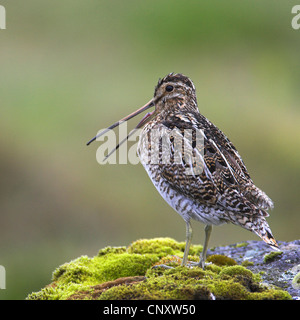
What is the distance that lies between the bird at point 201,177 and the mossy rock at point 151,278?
35cm

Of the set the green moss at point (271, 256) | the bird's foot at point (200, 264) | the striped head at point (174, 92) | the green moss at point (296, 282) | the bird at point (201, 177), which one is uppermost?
the striped head at point (174, 92)

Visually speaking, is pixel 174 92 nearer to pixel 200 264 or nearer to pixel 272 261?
pixel 200 264

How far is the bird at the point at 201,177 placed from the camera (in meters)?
4.66

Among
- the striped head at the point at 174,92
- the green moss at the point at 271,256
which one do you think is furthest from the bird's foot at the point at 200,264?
the striped head at the point at 174,92

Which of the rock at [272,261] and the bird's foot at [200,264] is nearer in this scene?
the rock at [272,261]

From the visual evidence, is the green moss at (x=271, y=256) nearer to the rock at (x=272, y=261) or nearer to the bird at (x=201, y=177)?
the rock at (x=272, y=261)

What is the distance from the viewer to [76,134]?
12703mm

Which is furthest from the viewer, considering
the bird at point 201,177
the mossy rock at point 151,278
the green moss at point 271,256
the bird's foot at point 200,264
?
the green moss at point 271,256

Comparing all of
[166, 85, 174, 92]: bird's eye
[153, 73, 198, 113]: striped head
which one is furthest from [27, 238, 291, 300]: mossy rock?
[166, 85, 174, 92]: bird's eye

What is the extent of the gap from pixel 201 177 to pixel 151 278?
3.07 feet

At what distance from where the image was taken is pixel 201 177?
4.77 m
